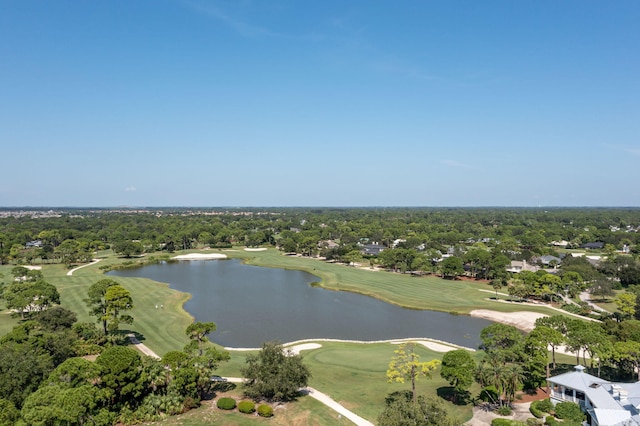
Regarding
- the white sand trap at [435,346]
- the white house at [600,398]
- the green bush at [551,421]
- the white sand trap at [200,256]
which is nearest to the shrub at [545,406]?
the white house at [600,398]

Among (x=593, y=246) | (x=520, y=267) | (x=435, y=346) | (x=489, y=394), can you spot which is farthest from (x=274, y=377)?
(x=593, y=246)

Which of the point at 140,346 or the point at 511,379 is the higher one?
the point at 511,379

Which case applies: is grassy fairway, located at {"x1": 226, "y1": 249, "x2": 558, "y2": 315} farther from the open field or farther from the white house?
the open field

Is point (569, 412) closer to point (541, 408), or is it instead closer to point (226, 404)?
point (541, 408)

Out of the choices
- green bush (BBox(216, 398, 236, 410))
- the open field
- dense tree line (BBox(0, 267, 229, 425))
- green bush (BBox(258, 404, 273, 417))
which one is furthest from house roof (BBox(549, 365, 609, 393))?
dense tree line (BBox(0, 267, 229, 425))

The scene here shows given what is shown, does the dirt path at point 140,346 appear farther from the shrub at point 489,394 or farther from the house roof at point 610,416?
the house roof at point 610,416

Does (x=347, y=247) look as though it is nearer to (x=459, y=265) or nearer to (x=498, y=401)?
(x=459, y=265)

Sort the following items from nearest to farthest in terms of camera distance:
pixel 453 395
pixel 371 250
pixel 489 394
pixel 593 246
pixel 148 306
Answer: pixel 489 394, pixel 453 395, pixel 148 306, pixel 371 250, pixel 593 246
